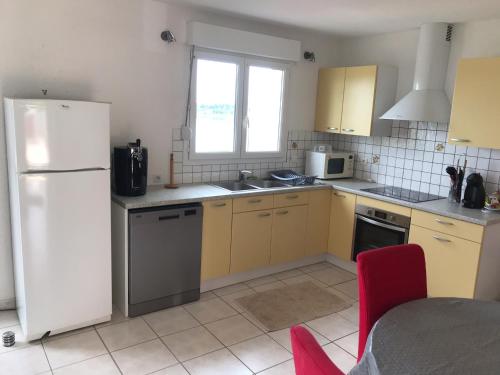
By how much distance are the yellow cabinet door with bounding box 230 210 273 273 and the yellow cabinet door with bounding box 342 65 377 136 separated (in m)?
1.27

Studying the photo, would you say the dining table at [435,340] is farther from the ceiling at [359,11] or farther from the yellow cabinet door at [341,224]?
the ceiling at [359,11]

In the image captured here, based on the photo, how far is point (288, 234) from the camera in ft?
12.9

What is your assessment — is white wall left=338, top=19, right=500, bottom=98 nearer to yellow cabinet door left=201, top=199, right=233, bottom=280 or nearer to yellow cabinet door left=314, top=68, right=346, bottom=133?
yellow cabinet door left=314, top=68, right=346, bottom=133

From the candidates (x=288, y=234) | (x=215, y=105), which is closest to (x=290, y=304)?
(x=288, y=234)

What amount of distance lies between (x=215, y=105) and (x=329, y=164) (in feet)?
4.47

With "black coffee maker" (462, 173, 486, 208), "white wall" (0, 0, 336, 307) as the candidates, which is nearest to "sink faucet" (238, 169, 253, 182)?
"white wall" (0, 0, 336, 307)

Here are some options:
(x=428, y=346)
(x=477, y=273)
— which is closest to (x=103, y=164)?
(x=428, y=346)

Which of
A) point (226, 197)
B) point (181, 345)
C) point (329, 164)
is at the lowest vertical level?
point (181, 345)

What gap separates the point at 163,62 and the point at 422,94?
7.41 ft

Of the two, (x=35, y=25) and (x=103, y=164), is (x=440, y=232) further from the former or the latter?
(x=35, y=25)

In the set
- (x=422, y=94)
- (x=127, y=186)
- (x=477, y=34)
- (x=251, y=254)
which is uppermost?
(x=477, y=34)

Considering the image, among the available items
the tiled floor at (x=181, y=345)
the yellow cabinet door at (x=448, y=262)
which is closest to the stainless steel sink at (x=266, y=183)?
the tiled floor at (x=181, y=345)

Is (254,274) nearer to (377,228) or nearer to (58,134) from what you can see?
(377,228)

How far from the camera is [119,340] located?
2.77 m
